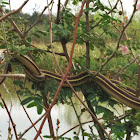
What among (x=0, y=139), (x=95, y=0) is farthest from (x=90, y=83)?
(x=0, y=139)

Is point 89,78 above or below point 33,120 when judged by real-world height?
above

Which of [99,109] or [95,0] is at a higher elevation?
[95,0]

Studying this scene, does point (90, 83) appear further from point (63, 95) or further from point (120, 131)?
point (120, 131)

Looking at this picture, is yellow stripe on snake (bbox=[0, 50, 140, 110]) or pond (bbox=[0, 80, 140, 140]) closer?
yellow stripe on snake (bbox=[0, 50, 140, 110])

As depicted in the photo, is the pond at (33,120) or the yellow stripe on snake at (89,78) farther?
the pond at (33,120)

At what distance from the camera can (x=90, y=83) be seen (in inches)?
43.2

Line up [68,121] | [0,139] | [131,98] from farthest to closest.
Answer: [68,121]
[0,139]
[131,98]

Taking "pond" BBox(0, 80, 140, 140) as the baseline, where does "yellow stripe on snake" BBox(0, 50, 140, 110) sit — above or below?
above

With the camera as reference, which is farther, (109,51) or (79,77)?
(79,77)

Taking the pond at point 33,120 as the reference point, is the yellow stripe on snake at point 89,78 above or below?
above

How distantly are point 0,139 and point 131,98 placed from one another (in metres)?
1.17

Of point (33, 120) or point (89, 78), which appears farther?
point (33, 120)

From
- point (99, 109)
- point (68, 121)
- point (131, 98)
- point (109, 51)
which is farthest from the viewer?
point (68, 121)

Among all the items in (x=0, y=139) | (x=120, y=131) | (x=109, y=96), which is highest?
(x=109, y=96)
